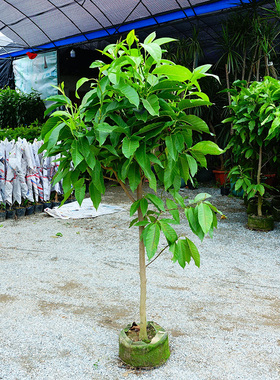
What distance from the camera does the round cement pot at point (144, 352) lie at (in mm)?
2389

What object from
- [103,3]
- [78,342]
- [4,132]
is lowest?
→ [78,342]

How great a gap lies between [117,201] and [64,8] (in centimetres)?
473

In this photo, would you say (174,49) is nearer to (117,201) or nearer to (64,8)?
(64,8)

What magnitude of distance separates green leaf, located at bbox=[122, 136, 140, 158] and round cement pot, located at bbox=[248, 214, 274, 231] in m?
3.94

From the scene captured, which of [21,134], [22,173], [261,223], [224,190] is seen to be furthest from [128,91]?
[224,190]

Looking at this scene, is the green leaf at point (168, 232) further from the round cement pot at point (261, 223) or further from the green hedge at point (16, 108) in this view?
the green hedge at point (16, 108)

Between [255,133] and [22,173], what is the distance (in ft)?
11.2

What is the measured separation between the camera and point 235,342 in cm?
272

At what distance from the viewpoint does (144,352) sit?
2.39m

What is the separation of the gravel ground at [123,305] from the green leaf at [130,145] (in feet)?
4.45

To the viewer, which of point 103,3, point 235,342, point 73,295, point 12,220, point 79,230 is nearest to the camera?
point 235,342

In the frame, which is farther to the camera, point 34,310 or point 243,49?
point 243,49

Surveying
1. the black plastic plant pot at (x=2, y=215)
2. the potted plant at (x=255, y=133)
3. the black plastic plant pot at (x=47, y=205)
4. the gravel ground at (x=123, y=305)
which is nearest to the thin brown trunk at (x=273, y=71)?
the potted plant at (x=255, y=133)

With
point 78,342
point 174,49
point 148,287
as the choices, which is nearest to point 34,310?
point 78,342
